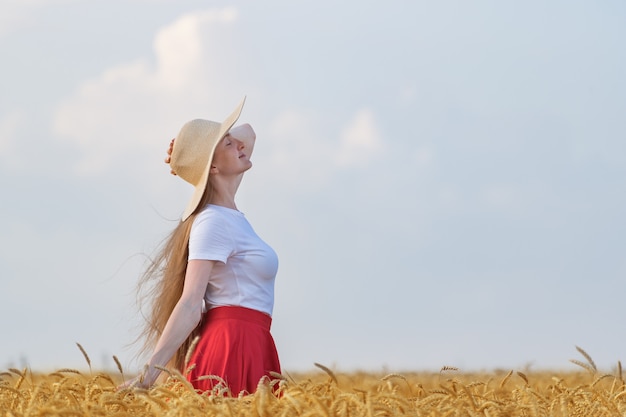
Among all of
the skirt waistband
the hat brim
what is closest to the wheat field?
the skirt waistband

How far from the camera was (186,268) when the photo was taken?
4.30m

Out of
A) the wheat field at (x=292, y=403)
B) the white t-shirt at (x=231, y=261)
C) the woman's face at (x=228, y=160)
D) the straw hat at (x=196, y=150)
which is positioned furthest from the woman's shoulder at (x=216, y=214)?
the wheat field at (x=292, y=403)

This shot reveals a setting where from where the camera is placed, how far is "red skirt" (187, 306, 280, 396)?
13.3 ft

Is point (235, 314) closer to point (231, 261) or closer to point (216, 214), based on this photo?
point (231, 261)

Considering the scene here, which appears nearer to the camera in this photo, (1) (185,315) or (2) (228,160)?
(1) (185,315)

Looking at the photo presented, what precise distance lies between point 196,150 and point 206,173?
8.1 inches

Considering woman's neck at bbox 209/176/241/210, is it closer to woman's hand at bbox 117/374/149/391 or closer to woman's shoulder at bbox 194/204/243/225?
woman's shoulder at bbox 194/204/243/225

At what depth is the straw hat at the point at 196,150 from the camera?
445 centimetres

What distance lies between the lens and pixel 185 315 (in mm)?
3918

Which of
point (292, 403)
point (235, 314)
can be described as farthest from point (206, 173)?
point (292, 403)

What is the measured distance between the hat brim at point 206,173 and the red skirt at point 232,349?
0.56m

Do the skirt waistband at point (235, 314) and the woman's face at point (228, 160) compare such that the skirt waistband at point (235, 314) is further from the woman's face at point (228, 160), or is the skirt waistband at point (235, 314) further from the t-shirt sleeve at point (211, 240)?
the woman's face at point (228, 160)

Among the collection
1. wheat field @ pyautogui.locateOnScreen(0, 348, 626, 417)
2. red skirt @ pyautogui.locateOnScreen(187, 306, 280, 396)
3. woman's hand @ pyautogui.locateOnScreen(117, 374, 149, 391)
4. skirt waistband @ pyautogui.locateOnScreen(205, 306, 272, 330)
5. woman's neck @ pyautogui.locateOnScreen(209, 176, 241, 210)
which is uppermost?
woman's neck @ pyautogui.locateOnScreen(209, 176, 241, 210)

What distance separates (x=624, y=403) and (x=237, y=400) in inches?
64.1
